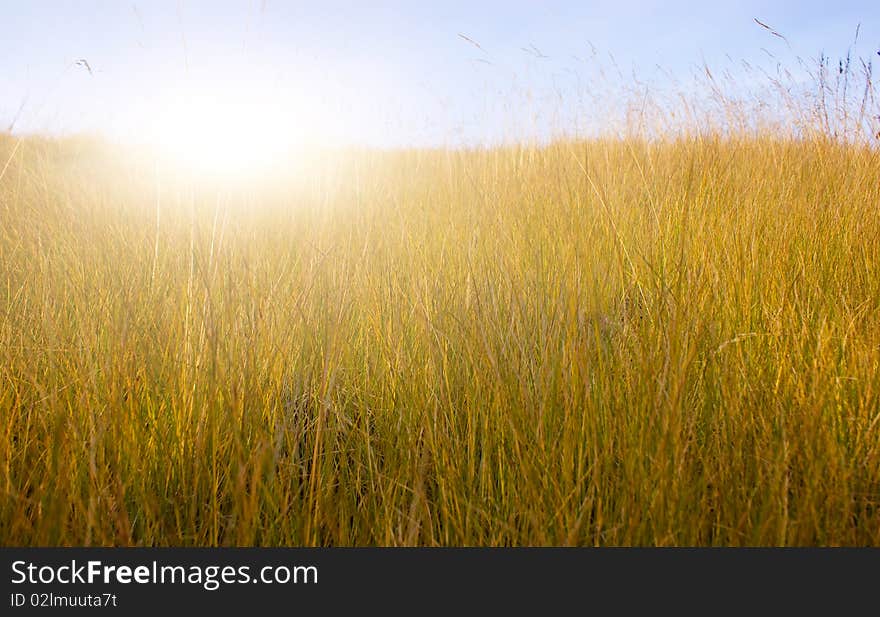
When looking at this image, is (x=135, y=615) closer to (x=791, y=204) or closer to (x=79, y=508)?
(x=79, y=508)

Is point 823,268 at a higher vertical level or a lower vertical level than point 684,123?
lower

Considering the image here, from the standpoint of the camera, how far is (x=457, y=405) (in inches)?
52.4

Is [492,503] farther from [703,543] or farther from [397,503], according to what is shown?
[703,543]

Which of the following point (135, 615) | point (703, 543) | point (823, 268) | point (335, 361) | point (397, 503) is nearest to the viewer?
point (135, 615)

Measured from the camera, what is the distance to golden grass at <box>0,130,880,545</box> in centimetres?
100

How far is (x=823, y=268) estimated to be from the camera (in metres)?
1.96

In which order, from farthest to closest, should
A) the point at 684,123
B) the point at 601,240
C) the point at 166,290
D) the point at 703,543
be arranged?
the point at 684,123, the point at 601,240, the point at 166,290, the point at 703,543

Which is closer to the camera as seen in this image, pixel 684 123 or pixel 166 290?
pixel 166 290

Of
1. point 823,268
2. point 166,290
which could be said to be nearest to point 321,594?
point 166,290

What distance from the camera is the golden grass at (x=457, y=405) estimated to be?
1.00 meters

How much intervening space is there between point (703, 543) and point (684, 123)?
119 inches

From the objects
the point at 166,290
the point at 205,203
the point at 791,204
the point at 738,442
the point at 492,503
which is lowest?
the point at 492,503

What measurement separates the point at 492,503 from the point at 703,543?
1.20 feet

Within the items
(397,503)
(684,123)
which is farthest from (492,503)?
(684,123)
